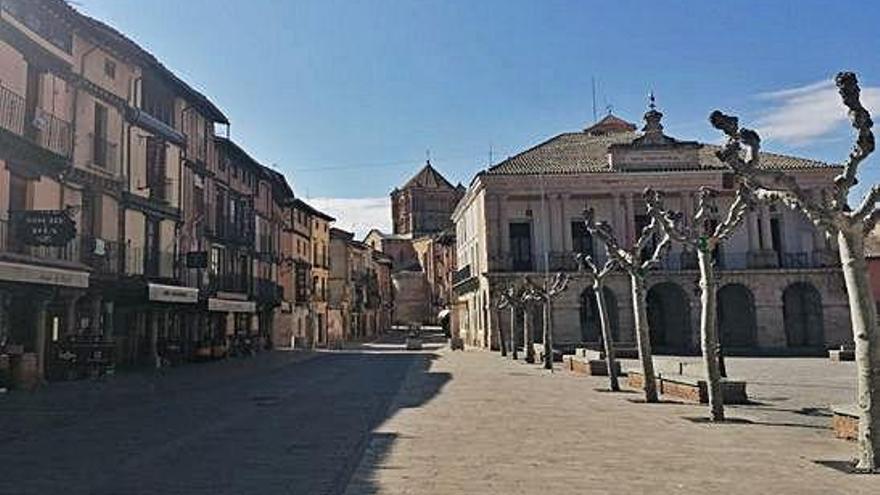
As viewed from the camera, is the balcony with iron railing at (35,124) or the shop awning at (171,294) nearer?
the balcony with iron railing at (35,124)

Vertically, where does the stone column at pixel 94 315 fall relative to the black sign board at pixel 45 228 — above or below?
below

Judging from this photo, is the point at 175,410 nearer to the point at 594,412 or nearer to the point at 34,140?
the point at 594,412

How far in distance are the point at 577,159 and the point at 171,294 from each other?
94.2 feet

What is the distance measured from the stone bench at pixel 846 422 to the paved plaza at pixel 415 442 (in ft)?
0.67

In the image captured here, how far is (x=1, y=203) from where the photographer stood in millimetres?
19406

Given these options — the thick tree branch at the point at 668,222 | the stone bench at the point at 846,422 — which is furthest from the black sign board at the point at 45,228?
the stone bench at the point at 846,422

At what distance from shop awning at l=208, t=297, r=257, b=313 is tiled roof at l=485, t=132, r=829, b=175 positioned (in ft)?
53.4

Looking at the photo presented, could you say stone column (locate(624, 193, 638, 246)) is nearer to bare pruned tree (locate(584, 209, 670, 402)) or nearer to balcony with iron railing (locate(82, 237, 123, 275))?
bare pruned tree (locate(584, 209, 670, 402))

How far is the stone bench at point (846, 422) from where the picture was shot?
1001 cm

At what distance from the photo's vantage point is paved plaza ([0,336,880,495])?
7664 millimetres

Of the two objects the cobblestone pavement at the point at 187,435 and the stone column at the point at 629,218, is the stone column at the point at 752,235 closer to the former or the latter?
the stone column at the point at 629,218

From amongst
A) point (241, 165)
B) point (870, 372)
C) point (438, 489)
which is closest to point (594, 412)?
point (870, 372)

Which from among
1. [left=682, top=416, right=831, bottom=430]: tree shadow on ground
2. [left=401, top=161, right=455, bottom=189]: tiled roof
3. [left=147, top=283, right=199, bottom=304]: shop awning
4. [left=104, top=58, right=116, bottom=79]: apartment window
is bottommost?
[left=682, top=416, right=831, bottom=430]: tree shadow on ground

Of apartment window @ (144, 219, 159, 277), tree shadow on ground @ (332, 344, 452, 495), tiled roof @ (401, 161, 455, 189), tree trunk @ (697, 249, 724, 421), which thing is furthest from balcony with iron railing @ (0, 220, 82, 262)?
tiled roof @ (401, 161, 455, 189)
